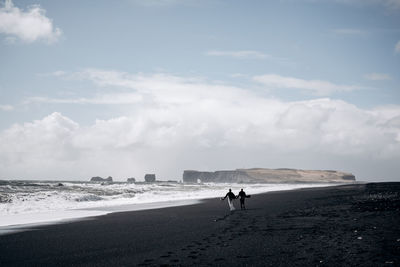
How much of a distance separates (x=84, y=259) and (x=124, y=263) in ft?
5.15

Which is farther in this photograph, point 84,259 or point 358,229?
point 358,229

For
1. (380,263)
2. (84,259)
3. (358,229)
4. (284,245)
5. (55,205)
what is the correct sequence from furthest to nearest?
(55,205), (358,229), (284,245), (84,259), (380,263)

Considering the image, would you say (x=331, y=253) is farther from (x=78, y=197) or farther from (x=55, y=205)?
(x=78, y=197)

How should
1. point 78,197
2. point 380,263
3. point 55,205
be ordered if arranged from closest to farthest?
point 380,263, point 55,205, point 78,197

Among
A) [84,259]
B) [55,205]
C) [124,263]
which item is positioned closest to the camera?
[124,263]

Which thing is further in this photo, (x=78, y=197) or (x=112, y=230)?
(x=78, y=197)

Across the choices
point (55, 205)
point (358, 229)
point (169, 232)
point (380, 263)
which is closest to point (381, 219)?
point (358, 229)

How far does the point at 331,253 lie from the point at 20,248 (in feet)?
34.9

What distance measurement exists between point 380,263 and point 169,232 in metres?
9.37

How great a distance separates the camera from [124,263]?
994cm

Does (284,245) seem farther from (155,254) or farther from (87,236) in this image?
(87,236)

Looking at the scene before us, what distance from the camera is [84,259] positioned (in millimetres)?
10648

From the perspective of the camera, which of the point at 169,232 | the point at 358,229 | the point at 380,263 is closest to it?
the point at 380,263

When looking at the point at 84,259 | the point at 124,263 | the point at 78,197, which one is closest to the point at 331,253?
the point at 124,263
